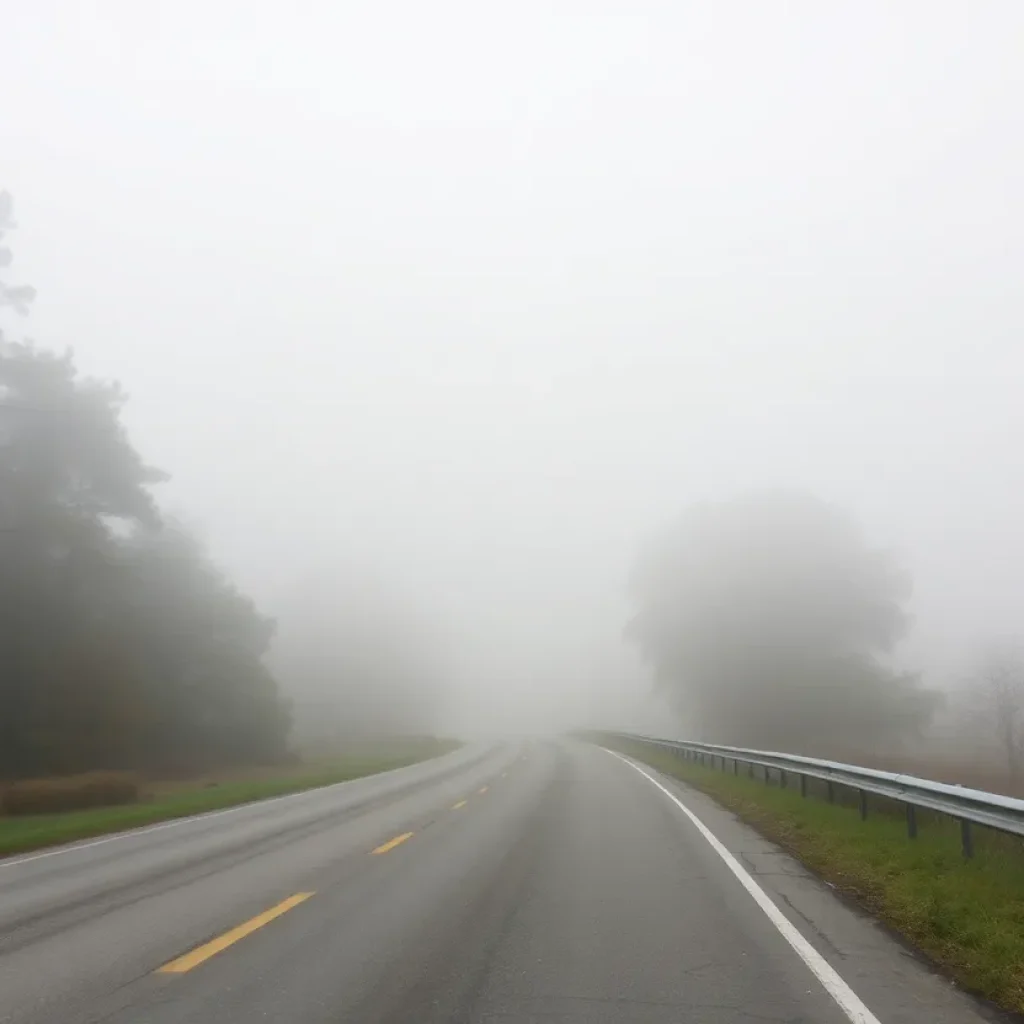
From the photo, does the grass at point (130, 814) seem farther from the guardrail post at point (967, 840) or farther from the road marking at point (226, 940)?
the guardrail post at point (967, 840)

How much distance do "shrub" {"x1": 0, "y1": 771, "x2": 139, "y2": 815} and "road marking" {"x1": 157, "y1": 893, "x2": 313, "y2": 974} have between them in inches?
625

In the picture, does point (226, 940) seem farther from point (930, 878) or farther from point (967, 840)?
point (967, 840)

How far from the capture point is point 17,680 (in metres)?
31.7

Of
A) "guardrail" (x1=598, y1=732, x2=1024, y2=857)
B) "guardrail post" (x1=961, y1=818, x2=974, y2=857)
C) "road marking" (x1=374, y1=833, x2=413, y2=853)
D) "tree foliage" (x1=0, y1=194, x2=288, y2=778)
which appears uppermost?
"tree foliage" (x1=0, y1=194, x2=288, y2=778)

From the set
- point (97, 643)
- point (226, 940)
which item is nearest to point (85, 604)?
point (97, 643)

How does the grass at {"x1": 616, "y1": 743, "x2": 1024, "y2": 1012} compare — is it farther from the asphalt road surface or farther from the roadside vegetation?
the roadside vegetation

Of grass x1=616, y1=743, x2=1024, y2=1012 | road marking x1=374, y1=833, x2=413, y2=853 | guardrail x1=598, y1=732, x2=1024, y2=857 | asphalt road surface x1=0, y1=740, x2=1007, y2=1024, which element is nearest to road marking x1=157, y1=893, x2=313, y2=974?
asphalt road surface x1=0, y1=740, x2=1007, y2=1024

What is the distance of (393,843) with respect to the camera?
13844 millimetres

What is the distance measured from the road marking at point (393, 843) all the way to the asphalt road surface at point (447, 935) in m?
0.06

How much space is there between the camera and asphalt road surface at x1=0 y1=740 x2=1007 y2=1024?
6.15 metres

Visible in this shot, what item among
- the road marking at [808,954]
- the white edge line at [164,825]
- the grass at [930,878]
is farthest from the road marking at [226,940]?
the white edge line at [164,825]

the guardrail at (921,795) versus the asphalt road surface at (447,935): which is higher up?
the guardrail at (921,795)

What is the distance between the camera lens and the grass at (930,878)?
6.96 meters

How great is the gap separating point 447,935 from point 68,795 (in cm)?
1875
